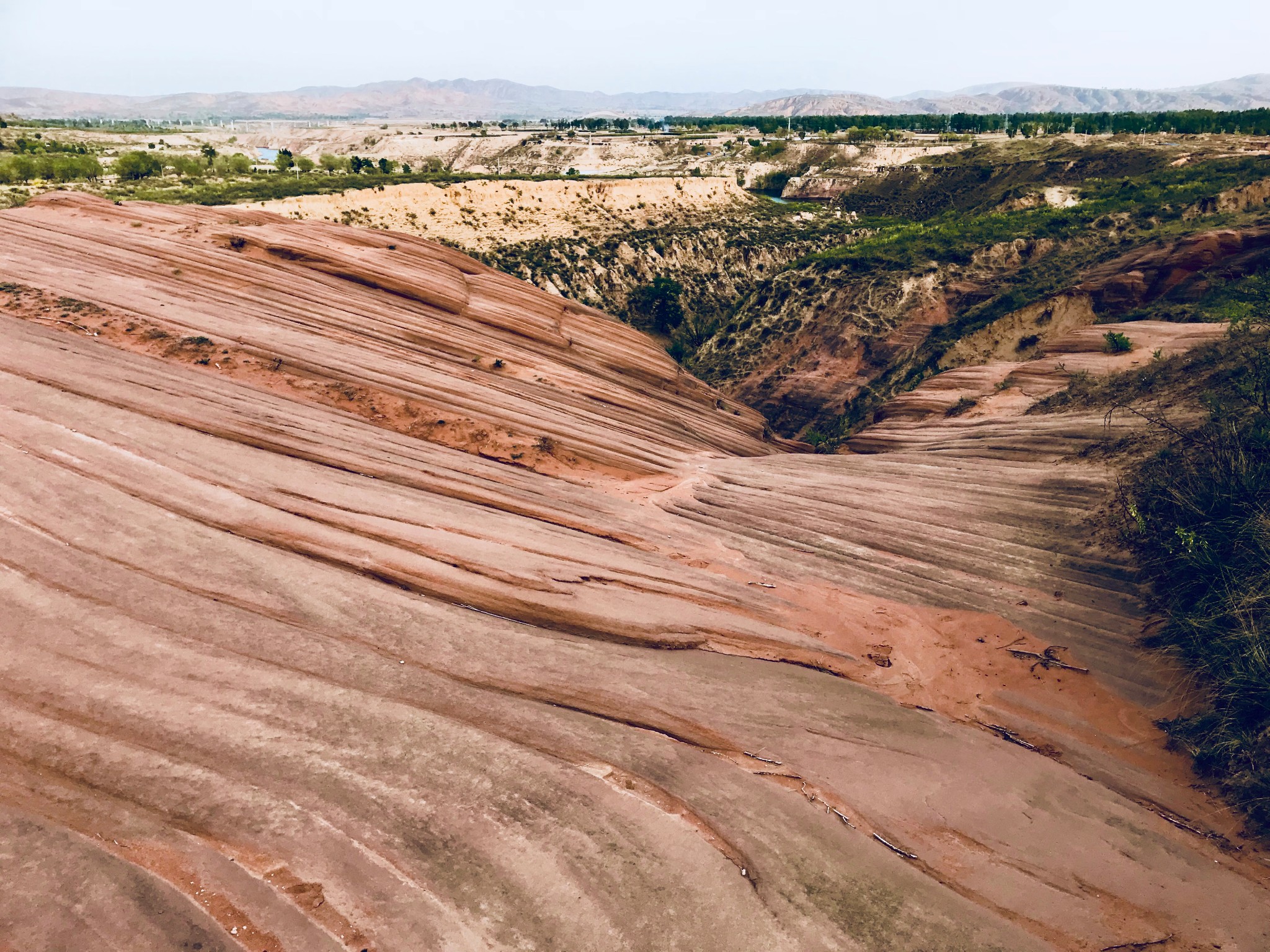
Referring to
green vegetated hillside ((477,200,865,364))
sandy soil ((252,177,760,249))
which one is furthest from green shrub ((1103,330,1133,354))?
sandy soil ((252,177,760,249))

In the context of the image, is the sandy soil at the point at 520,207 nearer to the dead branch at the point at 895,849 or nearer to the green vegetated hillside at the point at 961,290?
the green vegetated hillside at the point at 961,290

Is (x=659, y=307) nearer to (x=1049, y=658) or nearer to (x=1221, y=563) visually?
(x=1049, y=658)

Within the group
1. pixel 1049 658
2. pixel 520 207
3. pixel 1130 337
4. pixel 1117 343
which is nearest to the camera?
pixel 1049 658

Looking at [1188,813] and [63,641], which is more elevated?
[63,641]

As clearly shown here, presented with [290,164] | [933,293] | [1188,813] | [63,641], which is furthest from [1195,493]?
[290,164]

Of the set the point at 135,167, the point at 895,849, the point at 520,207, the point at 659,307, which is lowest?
the point at 895,849

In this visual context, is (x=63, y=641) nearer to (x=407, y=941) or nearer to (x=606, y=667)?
(x=407, y=941)

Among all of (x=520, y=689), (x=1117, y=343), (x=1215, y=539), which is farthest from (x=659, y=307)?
(x=520, y=689)

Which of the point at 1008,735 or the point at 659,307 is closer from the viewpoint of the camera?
the point at 1008,735
